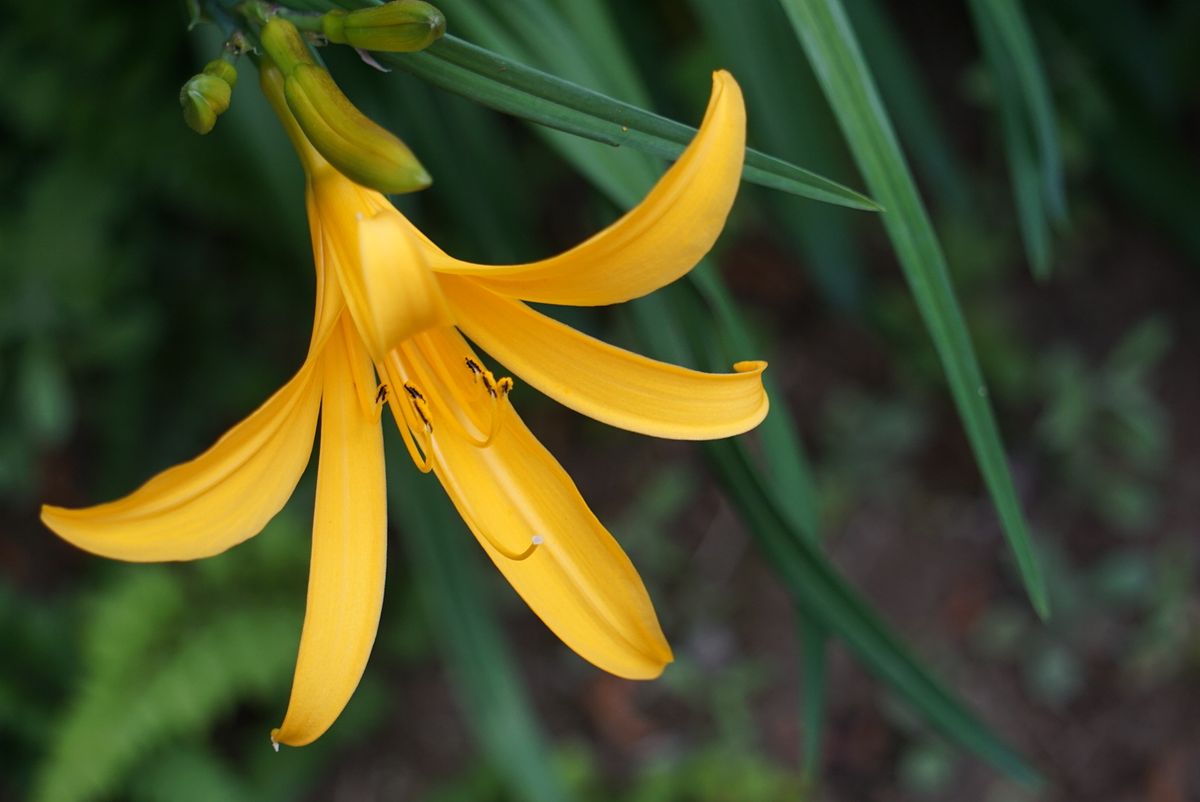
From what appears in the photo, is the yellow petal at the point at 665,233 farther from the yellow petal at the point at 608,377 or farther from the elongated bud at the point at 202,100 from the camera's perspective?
the elongated bud at the point at 202,100

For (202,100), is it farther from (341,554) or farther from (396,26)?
(341,554)

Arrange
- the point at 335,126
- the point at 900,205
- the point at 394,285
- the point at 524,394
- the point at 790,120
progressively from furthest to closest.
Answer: the point at 524,394 → the point at 790,120 → the point at 900,205 → the point at 335,126 → the point at 394,285

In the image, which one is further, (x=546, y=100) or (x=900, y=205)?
(x=900, y=205)

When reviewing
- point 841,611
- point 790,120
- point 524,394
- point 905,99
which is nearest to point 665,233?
point 841,611

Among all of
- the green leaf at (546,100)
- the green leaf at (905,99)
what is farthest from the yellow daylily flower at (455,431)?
the green leaf at (905,99)

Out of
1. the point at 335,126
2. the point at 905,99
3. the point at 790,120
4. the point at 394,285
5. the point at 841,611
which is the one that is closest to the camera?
the point at 394,285

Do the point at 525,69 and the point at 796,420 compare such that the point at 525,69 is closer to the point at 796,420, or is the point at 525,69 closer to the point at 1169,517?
the point at 796,420

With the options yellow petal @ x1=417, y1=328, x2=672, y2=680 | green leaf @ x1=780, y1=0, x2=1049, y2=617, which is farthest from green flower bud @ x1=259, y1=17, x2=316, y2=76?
green leaf @ x1=780, y1=0, x2=1049, y2=617

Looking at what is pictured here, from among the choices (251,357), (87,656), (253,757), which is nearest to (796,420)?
(251,357)
